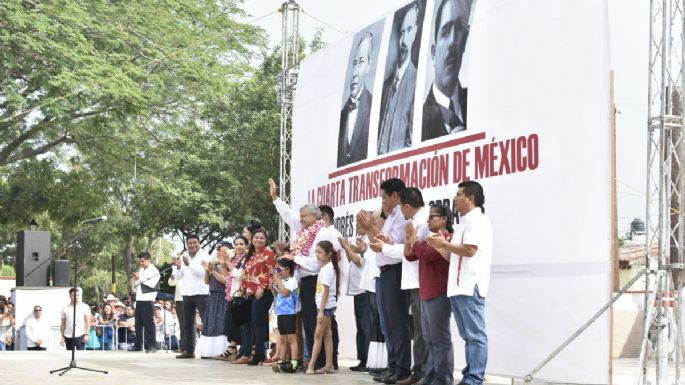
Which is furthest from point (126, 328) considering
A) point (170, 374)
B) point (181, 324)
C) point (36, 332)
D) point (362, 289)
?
point (362, 289)

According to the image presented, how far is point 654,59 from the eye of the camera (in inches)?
287

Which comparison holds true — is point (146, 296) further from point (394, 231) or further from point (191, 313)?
point (394, 231)

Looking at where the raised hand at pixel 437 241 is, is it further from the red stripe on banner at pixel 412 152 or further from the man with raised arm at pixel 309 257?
the man with raised arm at pixel 309 257

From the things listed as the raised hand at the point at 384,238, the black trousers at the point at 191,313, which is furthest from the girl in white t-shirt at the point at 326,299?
the black trousers at the point at 191,313

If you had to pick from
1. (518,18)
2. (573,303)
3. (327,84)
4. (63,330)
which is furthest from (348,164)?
(63,330)

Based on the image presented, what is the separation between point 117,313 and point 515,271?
1329 cm

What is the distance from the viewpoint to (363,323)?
10133 millimetres

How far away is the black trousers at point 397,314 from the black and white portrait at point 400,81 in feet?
6.12

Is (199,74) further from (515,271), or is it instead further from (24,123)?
(515,271)

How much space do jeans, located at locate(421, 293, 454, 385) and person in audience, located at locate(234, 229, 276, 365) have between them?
3376mm

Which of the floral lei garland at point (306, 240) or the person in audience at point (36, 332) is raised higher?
the floral lei garland at point (306, 240)

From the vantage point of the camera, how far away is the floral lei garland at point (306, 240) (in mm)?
10328

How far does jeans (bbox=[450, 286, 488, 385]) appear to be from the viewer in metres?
7.46

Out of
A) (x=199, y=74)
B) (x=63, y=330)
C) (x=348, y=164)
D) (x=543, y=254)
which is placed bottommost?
(x=63, y=330)
